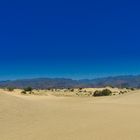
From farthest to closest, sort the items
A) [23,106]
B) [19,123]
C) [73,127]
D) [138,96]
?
1. [138,96]
2. [23,106]
3. [19,123]
4. [73,127]

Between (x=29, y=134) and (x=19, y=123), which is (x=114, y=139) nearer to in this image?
(x=29, y=134)

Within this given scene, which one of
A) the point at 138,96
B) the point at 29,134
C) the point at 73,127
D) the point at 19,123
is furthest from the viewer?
the point at 138,96

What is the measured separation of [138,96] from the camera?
147 ft

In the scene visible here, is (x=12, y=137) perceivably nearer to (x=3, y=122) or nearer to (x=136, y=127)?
(x=3, y=122)

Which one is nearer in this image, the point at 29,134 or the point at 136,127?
the point at 29,134

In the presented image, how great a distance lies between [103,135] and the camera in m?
14.6

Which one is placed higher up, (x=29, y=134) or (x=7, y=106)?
(x=7, y=106)

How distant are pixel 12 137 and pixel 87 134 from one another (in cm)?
282

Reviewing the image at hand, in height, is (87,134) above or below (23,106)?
below

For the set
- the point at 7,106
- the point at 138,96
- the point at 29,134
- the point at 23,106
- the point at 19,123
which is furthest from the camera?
the point at 138,96

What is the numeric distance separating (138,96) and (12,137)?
32.4 meters

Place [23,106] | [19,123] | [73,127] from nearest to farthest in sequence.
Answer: [73,127] < [19,123] < [23,106]

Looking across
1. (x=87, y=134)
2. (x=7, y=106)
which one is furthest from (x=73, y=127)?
(x=7, y=106)

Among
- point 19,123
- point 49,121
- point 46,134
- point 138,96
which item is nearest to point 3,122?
point 19,123
